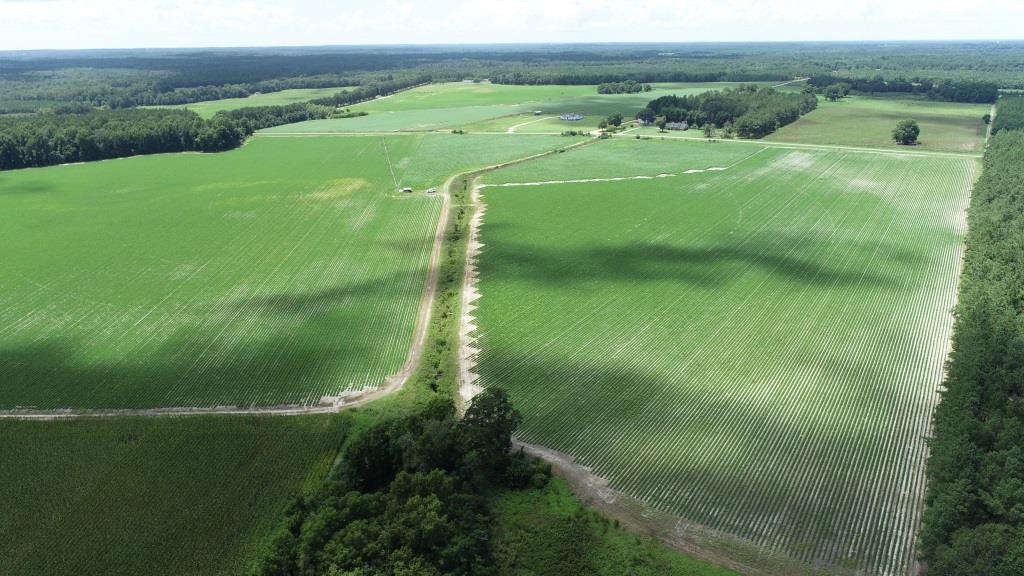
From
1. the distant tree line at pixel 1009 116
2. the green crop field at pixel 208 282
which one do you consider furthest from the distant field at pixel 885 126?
the green crop field at pixel 208 282

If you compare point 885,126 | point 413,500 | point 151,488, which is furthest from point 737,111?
point 151,488

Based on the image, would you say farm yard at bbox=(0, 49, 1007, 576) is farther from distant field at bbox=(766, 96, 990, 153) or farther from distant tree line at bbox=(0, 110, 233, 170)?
distant tree line at bbox=(0, 110, 233, 170)

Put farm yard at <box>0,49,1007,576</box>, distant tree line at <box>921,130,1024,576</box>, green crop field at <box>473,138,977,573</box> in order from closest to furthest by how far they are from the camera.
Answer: distant tree line at <box>921,130,1024,576</box>, farm yard at <box>0,49,1007,576</box>, green crop field at <box>473,138,977,573</box>

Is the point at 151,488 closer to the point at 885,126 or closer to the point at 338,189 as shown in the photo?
the point at 338,189

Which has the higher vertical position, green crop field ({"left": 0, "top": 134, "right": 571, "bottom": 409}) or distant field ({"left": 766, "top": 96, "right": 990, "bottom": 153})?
distant field ({"left": 766, "top": 96, "right": 990, "bottom": 153})

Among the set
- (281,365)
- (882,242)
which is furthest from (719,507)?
(882,242)

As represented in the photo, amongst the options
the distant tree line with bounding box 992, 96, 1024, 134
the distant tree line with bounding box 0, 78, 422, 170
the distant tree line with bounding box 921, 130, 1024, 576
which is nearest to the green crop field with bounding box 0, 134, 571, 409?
the distant tree line with bounding box 0, 78, 422, 170
